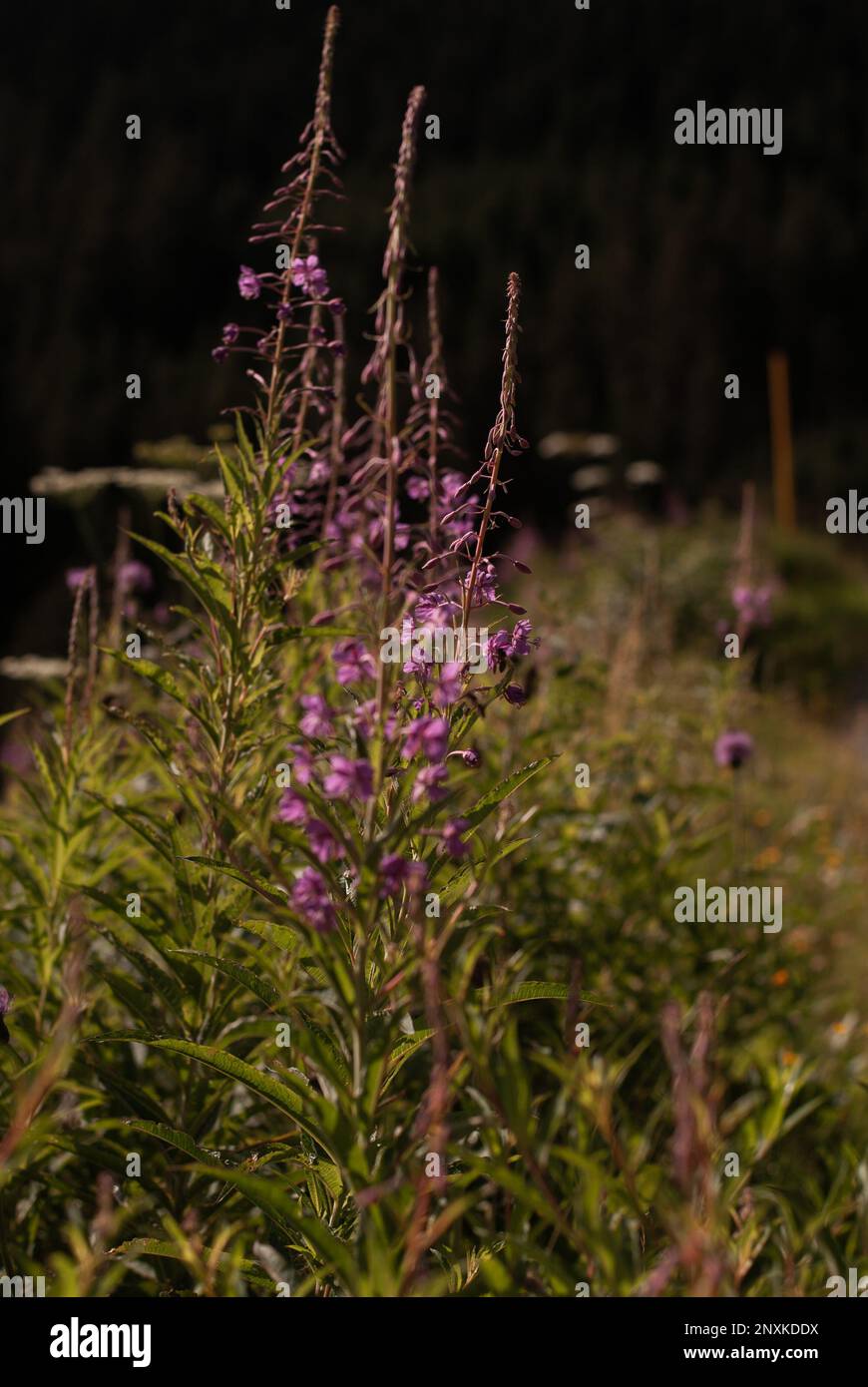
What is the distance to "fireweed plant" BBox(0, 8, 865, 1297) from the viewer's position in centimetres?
128

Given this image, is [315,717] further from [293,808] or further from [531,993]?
[531,993]

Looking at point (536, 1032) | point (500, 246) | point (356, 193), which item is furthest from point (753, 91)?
point (536, 1032)

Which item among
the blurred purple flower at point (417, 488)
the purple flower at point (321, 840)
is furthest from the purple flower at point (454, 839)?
the blurred purple flower at point (417, 488)

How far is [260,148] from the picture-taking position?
1480cm

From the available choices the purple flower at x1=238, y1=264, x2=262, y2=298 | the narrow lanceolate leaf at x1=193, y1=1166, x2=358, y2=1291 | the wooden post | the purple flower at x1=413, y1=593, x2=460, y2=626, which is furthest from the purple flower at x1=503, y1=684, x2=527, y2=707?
the wooden post

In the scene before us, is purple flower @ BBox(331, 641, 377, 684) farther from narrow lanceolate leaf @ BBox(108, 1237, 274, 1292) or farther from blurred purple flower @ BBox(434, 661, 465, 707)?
narrow lanceolate leaf @ BBox(108, 1237, 274, 1292)

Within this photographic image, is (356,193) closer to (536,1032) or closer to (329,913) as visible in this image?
(536,1032)

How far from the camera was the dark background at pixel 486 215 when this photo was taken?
13094mm

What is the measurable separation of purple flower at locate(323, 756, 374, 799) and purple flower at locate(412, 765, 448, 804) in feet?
0.22

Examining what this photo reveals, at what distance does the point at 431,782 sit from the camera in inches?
53.7

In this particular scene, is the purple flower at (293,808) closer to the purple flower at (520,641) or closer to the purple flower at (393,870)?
the purple flower at (393,870)

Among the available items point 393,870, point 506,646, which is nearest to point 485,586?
point 506,646

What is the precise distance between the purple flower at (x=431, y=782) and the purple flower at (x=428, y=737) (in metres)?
0.02

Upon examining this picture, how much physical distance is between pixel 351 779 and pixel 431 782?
97 mm
